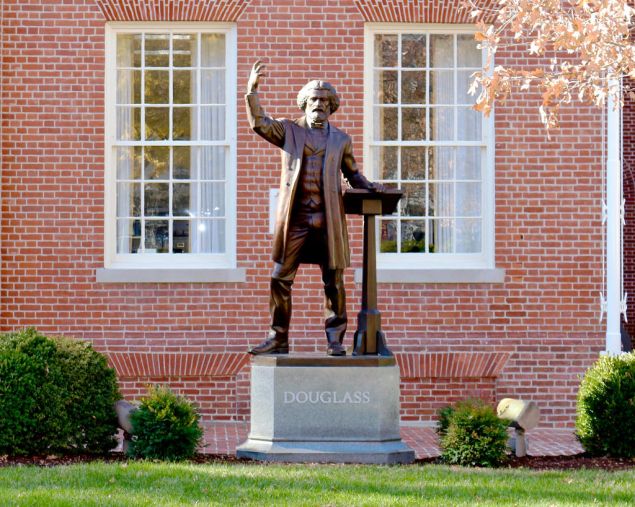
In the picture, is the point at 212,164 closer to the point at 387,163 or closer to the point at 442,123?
the point at 387,163

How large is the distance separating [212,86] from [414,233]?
296 cm

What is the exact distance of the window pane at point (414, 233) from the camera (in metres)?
13.7

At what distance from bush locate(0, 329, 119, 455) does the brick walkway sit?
1.02 metres

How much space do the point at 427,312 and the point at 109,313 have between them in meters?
3.66

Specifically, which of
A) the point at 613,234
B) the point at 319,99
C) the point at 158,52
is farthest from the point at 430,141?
the point at 319,99

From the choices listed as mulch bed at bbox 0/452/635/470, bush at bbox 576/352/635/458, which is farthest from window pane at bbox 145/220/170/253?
bush at bbox 576/352/635/458

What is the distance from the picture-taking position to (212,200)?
13602 millimetres

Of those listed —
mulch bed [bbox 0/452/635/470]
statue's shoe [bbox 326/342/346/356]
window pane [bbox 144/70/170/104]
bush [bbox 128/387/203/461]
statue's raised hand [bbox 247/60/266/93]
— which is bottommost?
mulch bed [bbox 0/452/635/470]

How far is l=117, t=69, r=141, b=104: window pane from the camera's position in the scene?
13.6 metres

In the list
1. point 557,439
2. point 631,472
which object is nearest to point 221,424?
point 557,439

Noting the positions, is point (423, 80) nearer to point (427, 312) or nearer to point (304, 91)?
point (427, 312)

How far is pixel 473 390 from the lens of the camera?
13.3 m

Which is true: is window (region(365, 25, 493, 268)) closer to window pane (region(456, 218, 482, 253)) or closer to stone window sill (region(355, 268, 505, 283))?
window pane (region(456, 218, 482, 253))

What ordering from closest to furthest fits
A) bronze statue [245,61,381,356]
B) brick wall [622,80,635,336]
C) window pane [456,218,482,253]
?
bronze statue [245,61,381,356] → window pane [456,218,482,253] → brick wall [622,80,635,336]
